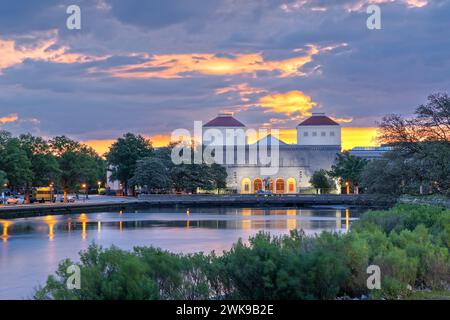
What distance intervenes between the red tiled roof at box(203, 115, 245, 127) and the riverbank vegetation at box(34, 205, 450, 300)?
138593mm

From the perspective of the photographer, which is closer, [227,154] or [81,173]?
[81,173]

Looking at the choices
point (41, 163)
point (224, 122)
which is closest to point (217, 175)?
point (224, 122)

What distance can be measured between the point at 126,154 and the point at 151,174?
38.5 feet

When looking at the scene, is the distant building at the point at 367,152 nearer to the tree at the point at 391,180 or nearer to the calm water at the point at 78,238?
the tree at the point at 391,180

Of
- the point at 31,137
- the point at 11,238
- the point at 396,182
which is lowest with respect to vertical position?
the point at 11,238

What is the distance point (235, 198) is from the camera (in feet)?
357

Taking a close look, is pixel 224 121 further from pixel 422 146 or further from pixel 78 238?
pixel 78 238

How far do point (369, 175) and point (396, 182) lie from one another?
20.2 m

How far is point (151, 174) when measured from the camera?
111 m

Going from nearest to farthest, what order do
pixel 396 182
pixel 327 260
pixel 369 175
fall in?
1. pixel 327 260
2. pixel 396 182
3. pixel 369 175

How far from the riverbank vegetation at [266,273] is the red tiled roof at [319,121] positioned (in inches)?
5527

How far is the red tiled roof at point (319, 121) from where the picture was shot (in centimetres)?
15709
